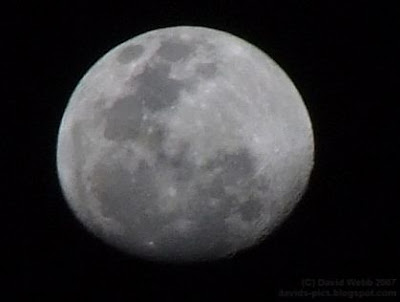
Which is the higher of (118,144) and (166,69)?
(166,69)

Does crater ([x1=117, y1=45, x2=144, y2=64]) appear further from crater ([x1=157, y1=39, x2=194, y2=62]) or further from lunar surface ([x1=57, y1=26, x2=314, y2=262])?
crater ([x1=157, y1=39, x2=194, y2=62])

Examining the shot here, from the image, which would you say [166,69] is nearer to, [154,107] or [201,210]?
[154,107]

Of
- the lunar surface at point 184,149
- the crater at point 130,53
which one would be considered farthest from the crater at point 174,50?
the crater at point 130,53

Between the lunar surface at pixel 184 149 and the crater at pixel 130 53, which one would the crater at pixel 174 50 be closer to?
the lunar surface at pixel 184 149

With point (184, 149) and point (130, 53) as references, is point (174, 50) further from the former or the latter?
point (184, 149)

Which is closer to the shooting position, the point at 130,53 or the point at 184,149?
the point at 184,149

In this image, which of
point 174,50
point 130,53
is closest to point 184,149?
point 174,50

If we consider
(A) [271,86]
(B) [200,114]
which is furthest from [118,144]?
(A) [271,86]
